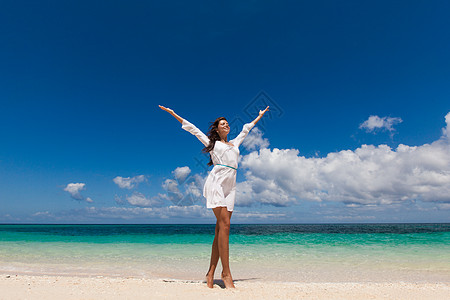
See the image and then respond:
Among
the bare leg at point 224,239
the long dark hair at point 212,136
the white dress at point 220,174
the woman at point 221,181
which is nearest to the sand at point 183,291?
the bare leg at point 224,239

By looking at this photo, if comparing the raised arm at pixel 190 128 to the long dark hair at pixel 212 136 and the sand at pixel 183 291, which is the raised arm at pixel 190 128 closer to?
the long dark hair at pixel 212 136

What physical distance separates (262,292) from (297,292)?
0.54 m

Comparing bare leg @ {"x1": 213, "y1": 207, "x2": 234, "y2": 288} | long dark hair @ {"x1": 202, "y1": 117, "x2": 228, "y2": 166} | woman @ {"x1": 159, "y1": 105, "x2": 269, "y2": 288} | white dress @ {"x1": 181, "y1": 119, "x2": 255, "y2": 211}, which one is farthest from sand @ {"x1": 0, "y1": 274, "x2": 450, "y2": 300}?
long dark hair @ {"x1": 202, "y1": 117, "x2": 228, "y2": 166}

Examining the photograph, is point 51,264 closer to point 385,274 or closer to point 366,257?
point 385,274

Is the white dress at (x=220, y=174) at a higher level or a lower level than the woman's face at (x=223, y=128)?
lower

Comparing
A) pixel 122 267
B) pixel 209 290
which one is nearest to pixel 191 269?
pixel 122 267

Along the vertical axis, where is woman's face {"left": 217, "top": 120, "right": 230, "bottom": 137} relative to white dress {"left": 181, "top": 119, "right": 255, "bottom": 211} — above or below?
above

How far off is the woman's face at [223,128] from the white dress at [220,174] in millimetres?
207

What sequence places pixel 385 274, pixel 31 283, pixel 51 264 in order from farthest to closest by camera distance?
pixel 51 264, pixel 385 274, pixel 31 283

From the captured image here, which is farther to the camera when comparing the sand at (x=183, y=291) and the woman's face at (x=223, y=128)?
the woman's face at (x=223, y=128)

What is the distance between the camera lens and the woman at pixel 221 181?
3975 millimetres

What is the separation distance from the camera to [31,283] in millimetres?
4543

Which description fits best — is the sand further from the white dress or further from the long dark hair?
the long dark hair

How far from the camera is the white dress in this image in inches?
158
